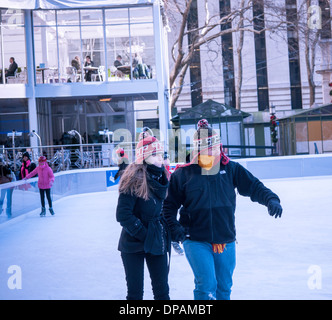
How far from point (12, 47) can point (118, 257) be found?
57.7ft

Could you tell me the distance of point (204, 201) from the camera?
386 centimetres

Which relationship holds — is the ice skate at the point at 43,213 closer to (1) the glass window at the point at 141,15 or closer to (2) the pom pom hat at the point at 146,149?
(2) the pom pom hat at the point at 146,149

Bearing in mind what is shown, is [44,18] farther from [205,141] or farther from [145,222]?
[145,222]

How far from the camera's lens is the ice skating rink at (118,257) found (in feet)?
17.6

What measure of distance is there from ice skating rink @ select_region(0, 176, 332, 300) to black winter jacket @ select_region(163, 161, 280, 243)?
4.27 ft

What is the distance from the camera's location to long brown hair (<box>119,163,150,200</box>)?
12.5 feet

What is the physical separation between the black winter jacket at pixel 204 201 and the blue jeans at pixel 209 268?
7cm

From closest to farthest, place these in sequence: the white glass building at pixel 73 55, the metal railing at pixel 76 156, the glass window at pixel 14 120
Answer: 1. the metal railing at pixel 76 156
2. the white glass building at pixel 73 55
3. the glass window at pixel 14 120

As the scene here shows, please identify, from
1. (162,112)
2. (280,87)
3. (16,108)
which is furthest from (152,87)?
(280,87)

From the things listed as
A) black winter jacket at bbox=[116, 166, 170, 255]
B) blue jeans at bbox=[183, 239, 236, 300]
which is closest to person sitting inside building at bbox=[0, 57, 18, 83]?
black winter jacket at bbox=[116, 166, 170, 255]

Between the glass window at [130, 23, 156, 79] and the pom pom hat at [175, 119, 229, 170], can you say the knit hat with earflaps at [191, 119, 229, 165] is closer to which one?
the pom pom hat at [175, 119, 229, 170]

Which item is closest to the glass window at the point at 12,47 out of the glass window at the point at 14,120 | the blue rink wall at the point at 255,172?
the glass window at the point at 14,120

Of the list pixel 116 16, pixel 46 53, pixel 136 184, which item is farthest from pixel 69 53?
pixel 136 184
